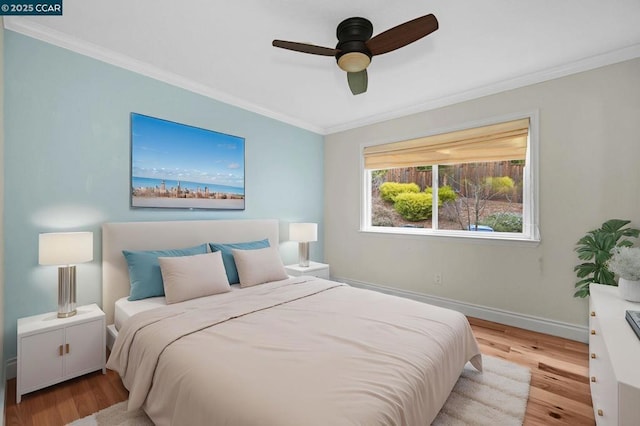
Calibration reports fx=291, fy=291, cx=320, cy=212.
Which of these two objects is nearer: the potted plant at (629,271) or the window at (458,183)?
the potted plant at (629,271)

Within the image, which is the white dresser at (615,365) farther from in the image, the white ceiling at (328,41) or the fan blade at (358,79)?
the fan blade at (358,79)

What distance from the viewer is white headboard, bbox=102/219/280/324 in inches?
93.7

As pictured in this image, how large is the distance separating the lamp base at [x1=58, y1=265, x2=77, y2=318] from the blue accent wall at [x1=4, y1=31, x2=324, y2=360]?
0.28 m

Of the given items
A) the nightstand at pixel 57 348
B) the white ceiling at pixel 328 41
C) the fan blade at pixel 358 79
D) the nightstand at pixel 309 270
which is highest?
the white ceiling at pixel 328 41

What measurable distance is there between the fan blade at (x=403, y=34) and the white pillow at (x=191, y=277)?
2.09 m

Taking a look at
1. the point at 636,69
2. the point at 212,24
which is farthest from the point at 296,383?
the point at 636,69

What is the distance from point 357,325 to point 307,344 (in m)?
0.40

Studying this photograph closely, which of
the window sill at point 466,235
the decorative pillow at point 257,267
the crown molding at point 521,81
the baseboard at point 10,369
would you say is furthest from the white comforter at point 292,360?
the crown molding at point 521,81

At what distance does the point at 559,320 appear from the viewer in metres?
2.78

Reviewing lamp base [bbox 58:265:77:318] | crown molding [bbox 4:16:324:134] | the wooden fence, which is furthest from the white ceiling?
lamp base [bbox 58:265:77:318]

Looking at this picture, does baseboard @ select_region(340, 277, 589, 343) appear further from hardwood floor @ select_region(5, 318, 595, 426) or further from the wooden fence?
the wooden fence

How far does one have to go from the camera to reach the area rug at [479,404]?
166 cm

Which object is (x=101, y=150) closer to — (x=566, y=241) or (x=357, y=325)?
(x=357, y=325)

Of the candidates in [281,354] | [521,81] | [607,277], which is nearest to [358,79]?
[521,81]
